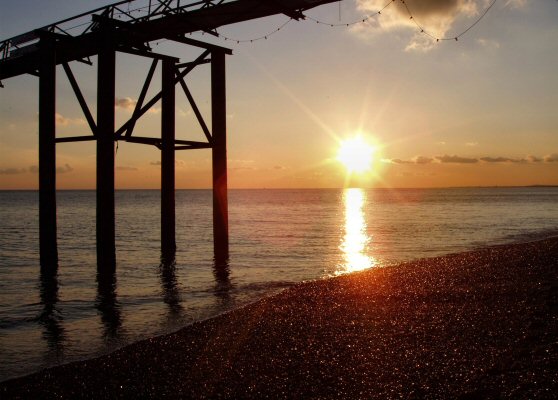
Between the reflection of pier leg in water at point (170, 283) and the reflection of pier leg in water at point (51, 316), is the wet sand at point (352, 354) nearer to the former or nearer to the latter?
the reflection of pier leg in water at point (51, 316)

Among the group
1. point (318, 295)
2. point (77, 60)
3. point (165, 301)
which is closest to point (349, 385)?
point (318, 295)

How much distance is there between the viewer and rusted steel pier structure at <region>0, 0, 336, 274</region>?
15.0m

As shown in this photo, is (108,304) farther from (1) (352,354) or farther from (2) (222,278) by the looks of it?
(1) (352,354)

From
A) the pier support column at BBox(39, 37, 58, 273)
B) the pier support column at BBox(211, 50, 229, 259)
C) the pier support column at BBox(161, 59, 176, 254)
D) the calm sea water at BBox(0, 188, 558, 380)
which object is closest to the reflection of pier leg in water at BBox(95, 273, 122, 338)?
the calm sea water at BBox(0, 188, 558, 380)

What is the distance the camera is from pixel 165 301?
44.7 ft

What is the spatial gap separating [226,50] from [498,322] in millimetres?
12889

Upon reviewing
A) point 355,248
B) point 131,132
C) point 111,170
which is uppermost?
point 131,132

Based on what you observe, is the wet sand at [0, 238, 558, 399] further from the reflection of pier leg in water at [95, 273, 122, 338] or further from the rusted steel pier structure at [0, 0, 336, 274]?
the rusted steel pier structure at [0, 0, 336, 274]

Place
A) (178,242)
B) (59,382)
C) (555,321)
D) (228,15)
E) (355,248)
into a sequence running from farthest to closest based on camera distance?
1. (178,242)
2. (355,248)
3. (228,15)
4. (555,321)
5. (59,382)

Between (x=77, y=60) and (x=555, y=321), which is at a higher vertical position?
(x=77, y=60)

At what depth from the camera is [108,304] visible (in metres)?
13.3

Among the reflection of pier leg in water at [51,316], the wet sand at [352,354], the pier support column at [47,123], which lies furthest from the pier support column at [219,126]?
the wet sand at [352,354]

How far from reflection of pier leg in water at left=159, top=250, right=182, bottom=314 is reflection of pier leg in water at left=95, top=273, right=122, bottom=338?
1.29m

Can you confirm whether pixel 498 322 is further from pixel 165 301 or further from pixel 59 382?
pixel 165 301
